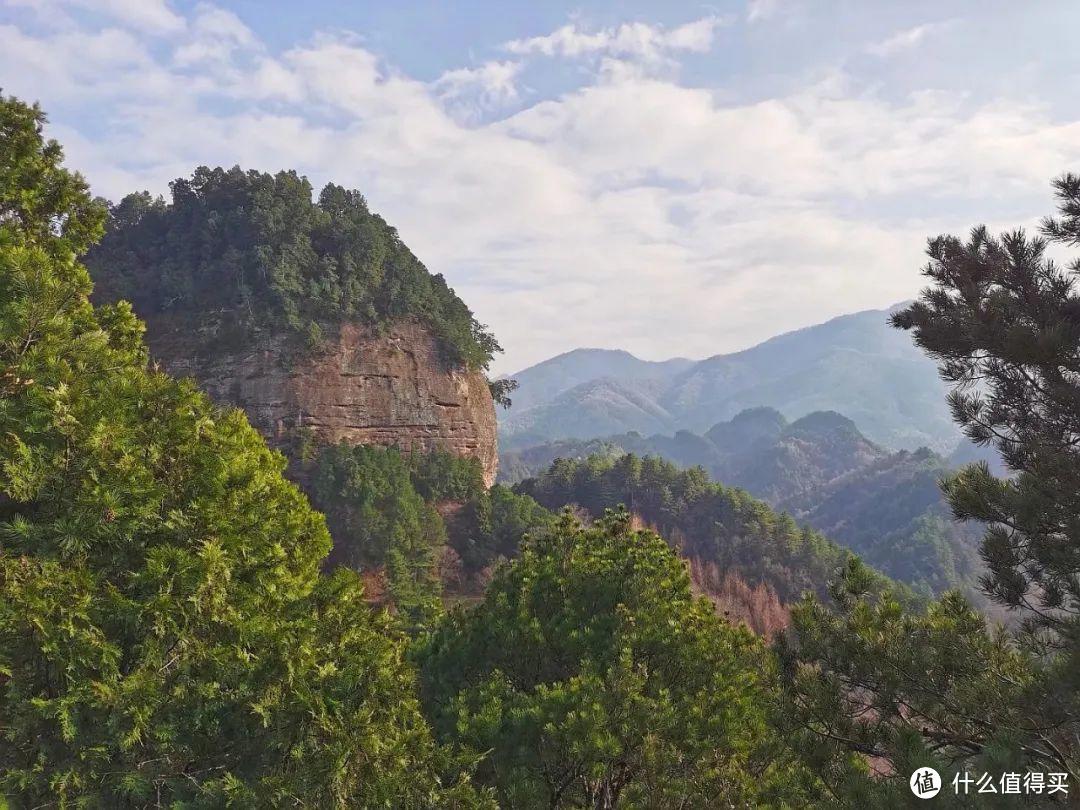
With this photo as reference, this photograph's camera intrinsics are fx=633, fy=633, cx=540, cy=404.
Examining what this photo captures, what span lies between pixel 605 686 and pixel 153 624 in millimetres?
5392

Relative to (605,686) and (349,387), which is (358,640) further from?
(349,387)

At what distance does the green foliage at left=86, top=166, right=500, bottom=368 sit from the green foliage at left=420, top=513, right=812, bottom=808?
128 ft

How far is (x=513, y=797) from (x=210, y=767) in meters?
3.32

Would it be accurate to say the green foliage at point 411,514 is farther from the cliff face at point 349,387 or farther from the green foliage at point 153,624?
the green foliage at point 153,624

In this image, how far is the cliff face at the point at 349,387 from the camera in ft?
148

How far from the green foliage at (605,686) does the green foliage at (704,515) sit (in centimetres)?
4477

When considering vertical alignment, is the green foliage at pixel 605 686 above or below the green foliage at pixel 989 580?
below

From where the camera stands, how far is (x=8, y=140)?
8.48 metres

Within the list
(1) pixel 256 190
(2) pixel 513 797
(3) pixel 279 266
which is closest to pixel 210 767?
(2) pixel 513 797

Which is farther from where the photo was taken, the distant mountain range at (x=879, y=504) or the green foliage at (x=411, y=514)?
the distant mountain range at (x=879, y=504)

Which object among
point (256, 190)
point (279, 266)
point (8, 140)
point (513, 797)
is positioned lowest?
point (513, 797)

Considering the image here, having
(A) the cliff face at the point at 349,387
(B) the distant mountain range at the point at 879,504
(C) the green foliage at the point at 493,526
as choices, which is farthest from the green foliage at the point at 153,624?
(A) the cliff face at the point at 349,387

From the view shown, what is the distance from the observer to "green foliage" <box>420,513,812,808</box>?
7828 mm

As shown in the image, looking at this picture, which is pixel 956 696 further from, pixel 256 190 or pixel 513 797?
pixel 256 190
